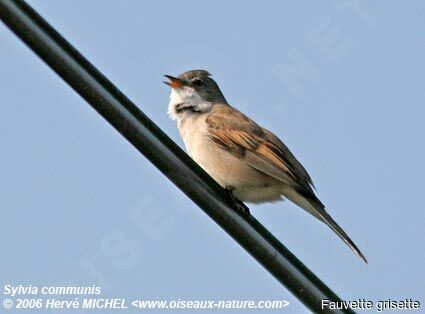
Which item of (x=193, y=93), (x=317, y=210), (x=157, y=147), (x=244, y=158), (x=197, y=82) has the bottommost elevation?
(x=157, y=147)

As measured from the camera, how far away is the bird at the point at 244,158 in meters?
8.77

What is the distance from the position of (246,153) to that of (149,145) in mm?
4687

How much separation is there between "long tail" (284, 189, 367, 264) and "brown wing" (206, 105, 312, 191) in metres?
0.13

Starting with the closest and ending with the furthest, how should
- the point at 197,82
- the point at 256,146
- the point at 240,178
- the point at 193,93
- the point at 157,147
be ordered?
1. the point at 157,147
2. the point at 240,178
3. the point at 256,146
4. the point at 193,93
5. the point at 197,82

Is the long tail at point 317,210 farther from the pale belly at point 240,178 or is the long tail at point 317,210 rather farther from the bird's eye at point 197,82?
the bird's eye at point 197,82

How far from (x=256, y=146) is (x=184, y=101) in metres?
1.60

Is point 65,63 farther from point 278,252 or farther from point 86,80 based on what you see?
point 278,252

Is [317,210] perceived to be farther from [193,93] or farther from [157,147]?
[157,147]

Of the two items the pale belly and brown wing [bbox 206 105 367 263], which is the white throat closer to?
brown wing [bbox 206 105 367 263]

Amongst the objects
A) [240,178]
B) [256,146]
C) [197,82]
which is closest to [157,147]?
[240,178]

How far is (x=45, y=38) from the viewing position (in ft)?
13.9

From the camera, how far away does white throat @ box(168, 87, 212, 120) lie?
10.4 metres

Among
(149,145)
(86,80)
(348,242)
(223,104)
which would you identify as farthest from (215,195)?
(223,104)

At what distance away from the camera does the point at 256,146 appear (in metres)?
9.35
